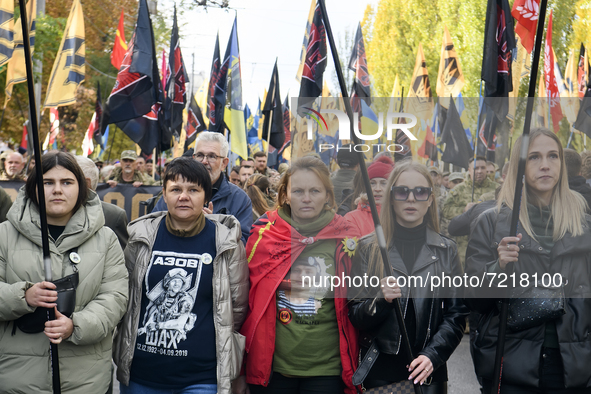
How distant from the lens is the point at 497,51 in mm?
7055

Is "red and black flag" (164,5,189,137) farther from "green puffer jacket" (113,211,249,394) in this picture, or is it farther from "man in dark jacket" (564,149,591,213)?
"man in dark jacket" (564,149,591,213)

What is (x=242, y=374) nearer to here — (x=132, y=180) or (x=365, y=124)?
(x=365, y=124)

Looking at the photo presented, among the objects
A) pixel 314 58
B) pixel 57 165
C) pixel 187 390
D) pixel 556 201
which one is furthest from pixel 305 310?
pixel 314 58

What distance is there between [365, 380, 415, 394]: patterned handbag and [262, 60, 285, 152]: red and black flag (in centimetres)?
1046

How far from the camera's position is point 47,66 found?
52.7 ft

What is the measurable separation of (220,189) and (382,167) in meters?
1.92

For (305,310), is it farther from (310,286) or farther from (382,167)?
(382,167)

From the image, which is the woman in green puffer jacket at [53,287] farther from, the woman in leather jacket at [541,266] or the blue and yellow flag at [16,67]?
the blue and yellow flag at [16,67]

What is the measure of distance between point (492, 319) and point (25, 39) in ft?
8.63

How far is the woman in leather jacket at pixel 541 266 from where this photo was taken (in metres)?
2.95

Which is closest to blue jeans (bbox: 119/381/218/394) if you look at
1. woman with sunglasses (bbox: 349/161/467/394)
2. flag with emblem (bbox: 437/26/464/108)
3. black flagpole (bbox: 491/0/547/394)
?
woman with sunglasses (bbox: 349/161/467/394)

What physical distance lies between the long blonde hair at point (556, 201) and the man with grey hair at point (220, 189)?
2004mm

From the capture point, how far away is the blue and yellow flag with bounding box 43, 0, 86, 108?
9352 millimetres

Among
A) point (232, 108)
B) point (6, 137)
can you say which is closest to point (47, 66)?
point (6, 137)
